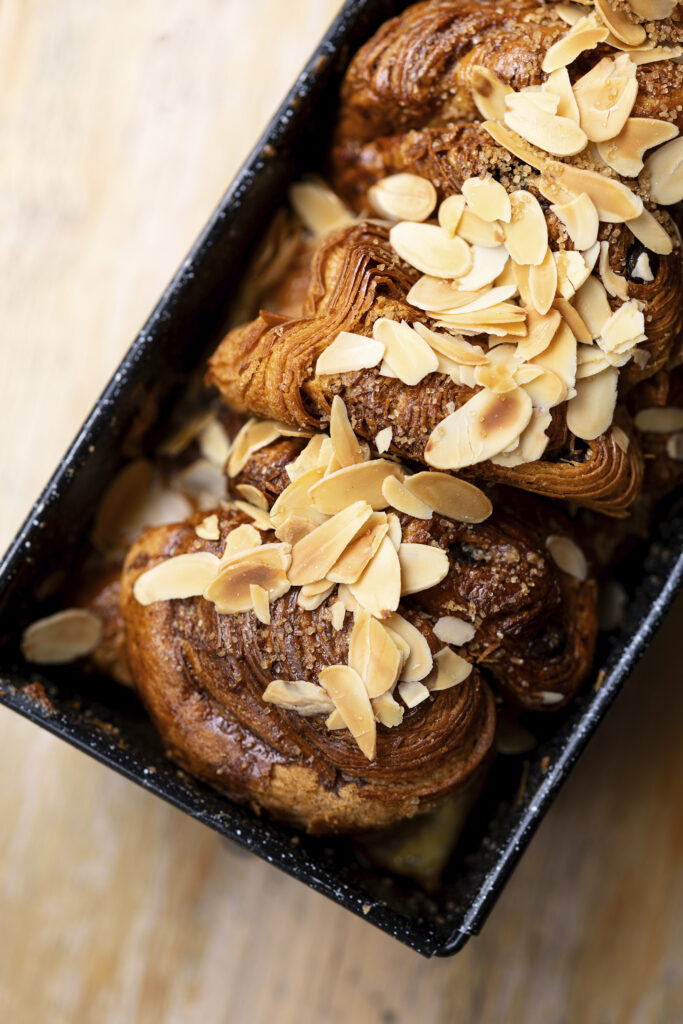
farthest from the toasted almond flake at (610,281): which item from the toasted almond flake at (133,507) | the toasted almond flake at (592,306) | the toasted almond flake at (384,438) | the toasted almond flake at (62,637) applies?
the toasted almond flake at (62,637)

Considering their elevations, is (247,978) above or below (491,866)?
below

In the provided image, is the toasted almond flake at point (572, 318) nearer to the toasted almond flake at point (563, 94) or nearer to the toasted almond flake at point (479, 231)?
the toasted almond flake at point (479, 231)

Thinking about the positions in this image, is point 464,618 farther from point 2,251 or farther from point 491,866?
point 2,251

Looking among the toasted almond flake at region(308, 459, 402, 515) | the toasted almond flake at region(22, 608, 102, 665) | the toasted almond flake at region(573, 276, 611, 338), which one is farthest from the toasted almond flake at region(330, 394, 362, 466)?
the toasted almond flake at region(22, 608, 102, 665)

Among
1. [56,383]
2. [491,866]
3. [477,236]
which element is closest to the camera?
[477,236]

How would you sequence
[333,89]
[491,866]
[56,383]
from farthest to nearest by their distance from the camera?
[56,383] < [333,89] < [491,866]

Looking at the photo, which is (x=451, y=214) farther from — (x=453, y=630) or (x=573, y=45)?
(x=453, y=630)

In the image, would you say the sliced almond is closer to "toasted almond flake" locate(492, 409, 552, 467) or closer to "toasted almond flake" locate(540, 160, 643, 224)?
"toasted almond flake" locate(492, 409, 552, 467)

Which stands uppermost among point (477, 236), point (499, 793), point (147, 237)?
point (477, 236)

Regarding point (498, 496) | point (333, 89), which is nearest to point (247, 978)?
point (498, 496)
